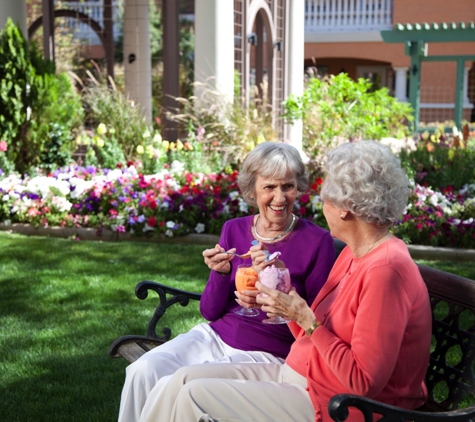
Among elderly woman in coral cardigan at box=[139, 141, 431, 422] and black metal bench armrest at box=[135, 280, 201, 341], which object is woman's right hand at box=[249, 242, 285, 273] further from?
black metal bench armrest at box=[135, 280, 201, 341]

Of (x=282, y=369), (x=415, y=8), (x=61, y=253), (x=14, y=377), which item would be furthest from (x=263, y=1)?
(x=415, y=8)

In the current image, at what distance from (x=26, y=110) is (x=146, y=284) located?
20.4 ft

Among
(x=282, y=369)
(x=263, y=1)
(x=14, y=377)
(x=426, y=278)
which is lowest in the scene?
(x=14, y=377)

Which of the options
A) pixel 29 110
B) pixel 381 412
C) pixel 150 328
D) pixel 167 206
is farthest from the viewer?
pixel 29 110

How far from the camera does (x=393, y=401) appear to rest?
2332 mm

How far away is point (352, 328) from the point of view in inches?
91.4

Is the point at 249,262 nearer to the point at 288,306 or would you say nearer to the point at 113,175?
the point at 288,306

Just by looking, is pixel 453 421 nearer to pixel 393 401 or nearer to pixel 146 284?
pixel 393 401

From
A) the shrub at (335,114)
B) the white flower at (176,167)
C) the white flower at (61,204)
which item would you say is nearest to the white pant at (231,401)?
the white flower at (61,204)

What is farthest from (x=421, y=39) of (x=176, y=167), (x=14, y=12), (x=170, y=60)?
(x=176, y=167)

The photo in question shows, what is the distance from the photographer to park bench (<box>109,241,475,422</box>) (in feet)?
7.02

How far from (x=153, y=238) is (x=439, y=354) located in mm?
4699

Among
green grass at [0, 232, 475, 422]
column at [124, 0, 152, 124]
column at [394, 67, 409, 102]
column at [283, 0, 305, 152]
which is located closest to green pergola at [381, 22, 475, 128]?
column at [283, 0, 305, 152]

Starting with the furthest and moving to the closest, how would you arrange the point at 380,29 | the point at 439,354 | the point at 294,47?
the point at 380,29 → the point at 294,47 → the point at 439,354
